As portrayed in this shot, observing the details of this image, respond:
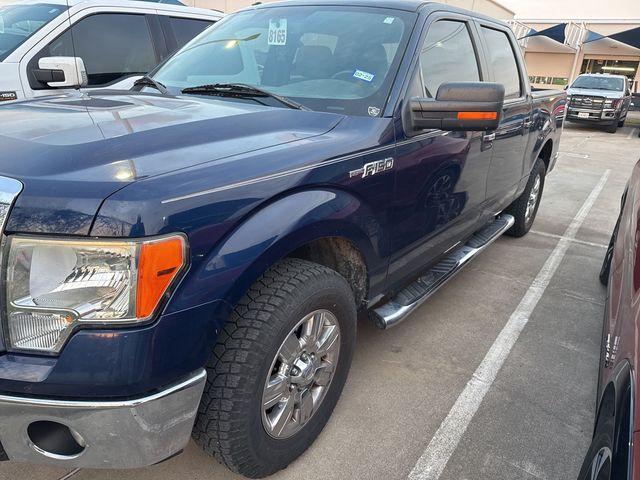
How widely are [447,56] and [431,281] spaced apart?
1.36 m

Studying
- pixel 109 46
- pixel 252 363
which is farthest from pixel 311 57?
pixel 109 46

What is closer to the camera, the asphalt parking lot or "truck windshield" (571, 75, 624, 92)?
the asphalt parking lot

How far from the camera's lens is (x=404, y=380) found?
9.29 feet

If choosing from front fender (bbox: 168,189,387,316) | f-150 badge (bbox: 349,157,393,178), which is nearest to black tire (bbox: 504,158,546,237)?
f-150 badge (bbox: 349,157,393,178)

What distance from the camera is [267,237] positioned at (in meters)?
1.71

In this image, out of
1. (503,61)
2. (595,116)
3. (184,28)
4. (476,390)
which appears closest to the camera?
(476,390)

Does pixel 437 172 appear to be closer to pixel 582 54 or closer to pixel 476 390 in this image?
pixel 476 390

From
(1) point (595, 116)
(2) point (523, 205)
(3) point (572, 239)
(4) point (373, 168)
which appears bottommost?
(3) point (572, 239)

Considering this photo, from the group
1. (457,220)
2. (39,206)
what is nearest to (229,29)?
(457,220)

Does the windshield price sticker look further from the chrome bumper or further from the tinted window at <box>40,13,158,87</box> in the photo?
the tinted window at <box>40,13,158,87</box>

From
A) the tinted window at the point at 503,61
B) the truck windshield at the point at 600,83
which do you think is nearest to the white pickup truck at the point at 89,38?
the tinted window at the point at 503,61

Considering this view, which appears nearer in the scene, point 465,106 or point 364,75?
point 465,106

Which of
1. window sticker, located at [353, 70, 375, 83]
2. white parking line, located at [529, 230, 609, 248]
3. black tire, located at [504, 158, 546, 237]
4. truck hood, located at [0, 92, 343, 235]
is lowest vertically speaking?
white parking line, located at [529, 230, 609, 248]

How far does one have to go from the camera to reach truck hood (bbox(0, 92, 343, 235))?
4.59 ft
